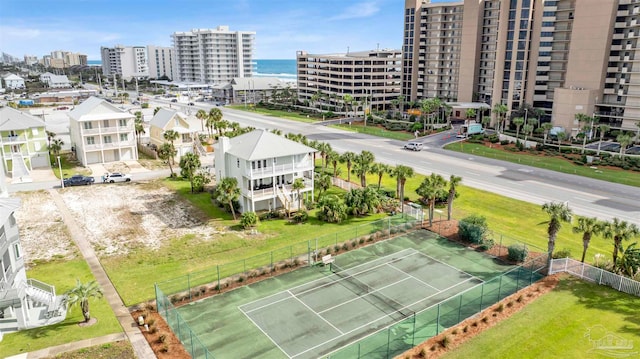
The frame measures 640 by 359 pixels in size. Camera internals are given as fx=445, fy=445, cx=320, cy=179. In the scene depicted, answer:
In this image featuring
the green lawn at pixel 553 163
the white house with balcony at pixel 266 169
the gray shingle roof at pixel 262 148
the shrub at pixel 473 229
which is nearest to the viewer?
the shrub at pixel 473 229

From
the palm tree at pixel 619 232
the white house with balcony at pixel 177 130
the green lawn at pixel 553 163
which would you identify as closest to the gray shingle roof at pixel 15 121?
the white house with balcony at pixel 177 130

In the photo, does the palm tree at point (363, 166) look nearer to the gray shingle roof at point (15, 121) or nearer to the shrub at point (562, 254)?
the shrub at point (562, 254)

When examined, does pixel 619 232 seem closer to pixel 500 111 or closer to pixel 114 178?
pixel 114 178

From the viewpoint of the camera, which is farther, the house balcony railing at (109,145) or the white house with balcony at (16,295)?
the house balcony railing at (109,145)

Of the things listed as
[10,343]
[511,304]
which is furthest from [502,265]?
[10,343]

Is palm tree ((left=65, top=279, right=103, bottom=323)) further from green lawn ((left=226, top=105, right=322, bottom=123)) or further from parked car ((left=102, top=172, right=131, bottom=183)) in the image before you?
green lawn ((left=226, top=105, right=322, bottom=123))

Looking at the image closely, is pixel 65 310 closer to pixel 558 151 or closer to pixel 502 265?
pixel 502 265

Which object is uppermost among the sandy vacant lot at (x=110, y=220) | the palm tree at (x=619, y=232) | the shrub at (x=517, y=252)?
the palm tree at (x=619, y=232)
